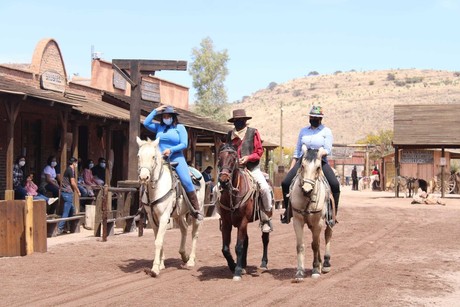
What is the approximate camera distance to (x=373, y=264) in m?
12.7

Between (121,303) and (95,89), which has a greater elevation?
(95,89)

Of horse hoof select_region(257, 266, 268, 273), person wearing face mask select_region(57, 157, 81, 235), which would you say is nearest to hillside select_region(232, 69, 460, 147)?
person wearing face mask select_region(57, 157, 81, 235)

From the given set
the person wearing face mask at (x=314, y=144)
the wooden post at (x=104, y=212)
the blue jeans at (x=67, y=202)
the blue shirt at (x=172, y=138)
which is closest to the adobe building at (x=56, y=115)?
the blue jeans at (x=67, y=202)

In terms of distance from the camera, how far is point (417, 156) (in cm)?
3959

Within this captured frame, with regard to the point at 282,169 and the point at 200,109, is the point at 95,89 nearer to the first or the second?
the point at 282,169

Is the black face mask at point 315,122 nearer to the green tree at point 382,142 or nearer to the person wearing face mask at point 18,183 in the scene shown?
the person wearing face mask at point 18,183

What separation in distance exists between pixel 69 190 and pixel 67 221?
0.84 meters

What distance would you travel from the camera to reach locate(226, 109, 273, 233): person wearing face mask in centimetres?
1117

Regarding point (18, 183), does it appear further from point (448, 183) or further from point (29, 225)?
point (448, 183)

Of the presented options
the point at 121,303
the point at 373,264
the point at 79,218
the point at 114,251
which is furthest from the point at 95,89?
the point at 121,303

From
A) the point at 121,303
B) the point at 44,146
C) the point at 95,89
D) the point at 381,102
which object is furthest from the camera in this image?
the point at 381,102

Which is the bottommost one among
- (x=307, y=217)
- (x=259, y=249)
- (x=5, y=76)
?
(x=259, y=249)

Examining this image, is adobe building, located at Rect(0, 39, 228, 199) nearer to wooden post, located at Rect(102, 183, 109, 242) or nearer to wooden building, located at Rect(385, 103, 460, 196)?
wooden post, located at Rect(102, 183, 109, 242)

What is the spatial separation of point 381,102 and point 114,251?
110831 millimetres
